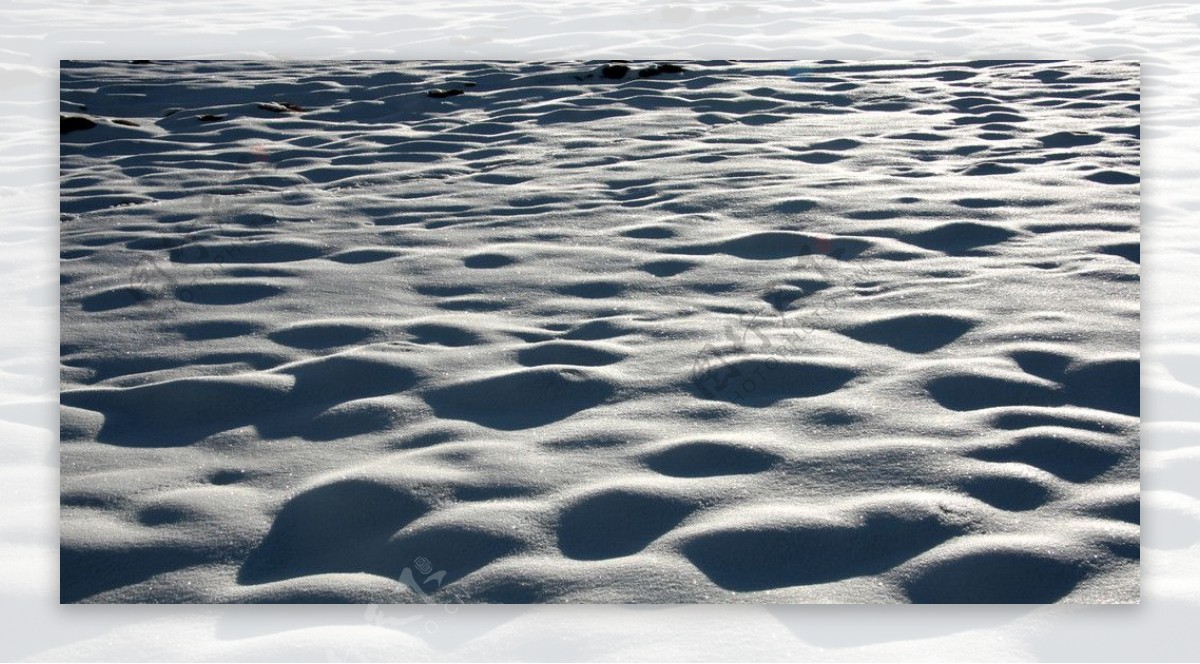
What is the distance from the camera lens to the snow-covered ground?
151 cm

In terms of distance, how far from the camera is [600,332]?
217 cm

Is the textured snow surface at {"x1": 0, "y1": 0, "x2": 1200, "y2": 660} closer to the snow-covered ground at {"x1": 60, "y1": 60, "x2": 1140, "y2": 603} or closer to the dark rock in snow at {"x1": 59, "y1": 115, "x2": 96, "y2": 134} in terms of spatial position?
the snow-covered ground at {"x1": 60, "y1": 60, "x2": 1140, "y2": 603}

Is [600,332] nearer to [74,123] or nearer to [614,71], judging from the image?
[614,71]

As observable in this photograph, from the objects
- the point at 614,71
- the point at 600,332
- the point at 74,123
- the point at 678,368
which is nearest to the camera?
the point at 678,368

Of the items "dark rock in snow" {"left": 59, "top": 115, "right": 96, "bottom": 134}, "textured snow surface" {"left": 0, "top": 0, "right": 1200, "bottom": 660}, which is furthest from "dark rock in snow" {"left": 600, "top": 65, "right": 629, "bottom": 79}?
"dark rock in snow" {"left": 59, "top": 115, "right": 96, "bottom": 134}

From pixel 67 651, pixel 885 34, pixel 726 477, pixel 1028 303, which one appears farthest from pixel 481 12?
pixel 67 651

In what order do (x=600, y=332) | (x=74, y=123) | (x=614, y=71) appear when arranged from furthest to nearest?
(x=614, y=71) → (x=74, y=123) → (x=600, y=332)

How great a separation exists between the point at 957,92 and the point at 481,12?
1.17 meters

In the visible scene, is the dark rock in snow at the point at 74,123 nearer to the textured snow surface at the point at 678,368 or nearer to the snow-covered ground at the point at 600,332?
the snow-covered ground at the point at 600,332

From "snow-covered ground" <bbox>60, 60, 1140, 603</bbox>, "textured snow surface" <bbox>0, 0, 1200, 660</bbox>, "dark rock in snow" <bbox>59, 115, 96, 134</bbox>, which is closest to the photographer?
"textured snow surface" <bbox>0, 0, 1200, 660</bbox>

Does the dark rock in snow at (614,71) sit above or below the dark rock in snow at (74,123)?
above

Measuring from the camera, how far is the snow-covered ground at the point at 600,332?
1507 millimetres

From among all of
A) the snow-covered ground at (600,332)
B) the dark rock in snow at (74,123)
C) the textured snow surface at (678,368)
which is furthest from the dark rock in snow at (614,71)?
the dark rock in snow at (74,123)

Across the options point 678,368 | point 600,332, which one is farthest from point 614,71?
point 678,368
